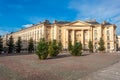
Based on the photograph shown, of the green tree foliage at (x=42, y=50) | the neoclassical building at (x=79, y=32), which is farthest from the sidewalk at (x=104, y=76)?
the neoclassical building at (x=79, y=32)

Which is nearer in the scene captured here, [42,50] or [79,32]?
[42,50]

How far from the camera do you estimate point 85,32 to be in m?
91.6

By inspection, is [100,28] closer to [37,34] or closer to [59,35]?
[59,35]

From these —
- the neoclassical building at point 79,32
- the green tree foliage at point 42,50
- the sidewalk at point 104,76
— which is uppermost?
the neoclassical building at point 79,32

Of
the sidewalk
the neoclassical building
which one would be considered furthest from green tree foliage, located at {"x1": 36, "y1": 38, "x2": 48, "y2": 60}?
the neoclassical building

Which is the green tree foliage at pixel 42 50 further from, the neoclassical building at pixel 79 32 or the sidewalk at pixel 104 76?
the neoclassical building at pixel 79 32

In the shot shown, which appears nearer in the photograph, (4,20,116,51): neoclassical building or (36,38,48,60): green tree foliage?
(36,38,48,60): green tree foliage

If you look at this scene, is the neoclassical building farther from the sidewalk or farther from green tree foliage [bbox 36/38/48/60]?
the sidewalk

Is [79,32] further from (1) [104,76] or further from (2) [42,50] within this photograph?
(1) [104,76]

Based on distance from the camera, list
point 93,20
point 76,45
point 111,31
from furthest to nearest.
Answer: point 93,20 < point 111,31 < point 76,45

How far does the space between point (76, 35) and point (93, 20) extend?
52.9 ft

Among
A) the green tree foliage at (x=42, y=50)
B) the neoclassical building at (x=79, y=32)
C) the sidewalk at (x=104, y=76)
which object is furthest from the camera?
the neoclassical building at (x=79, y=32)

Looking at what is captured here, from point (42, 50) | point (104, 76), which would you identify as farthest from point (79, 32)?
point (104, 76)

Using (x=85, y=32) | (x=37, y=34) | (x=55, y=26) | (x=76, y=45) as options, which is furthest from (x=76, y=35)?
(x=76, y=45)
